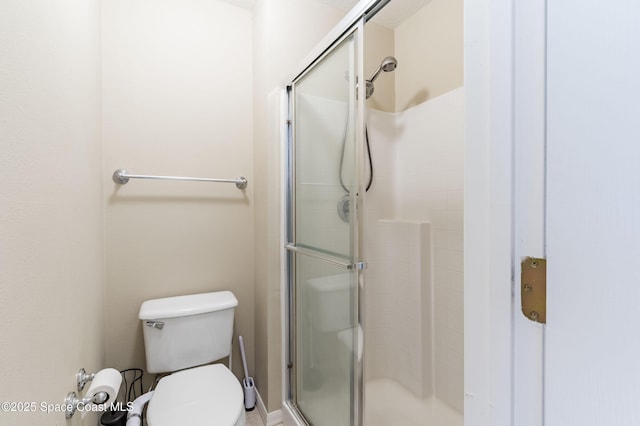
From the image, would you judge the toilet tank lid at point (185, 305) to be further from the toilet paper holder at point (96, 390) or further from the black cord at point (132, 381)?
the toilet paper holder at point (96, 390)

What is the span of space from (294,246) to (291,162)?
44 centimetres

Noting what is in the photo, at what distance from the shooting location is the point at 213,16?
1.70 metres

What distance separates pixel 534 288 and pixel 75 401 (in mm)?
1105

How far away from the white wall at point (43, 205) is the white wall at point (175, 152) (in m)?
0.43

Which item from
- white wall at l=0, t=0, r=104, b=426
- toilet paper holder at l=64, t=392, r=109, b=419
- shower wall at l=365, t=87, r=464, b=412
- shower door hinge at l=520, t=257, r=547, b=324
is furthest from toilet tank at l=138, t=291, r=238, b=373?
shower door hinge at l=520, t=257, r=547, b=324

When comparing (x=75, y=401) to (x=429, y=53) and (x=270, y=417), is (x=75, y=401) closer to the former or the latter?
(x=270, y=417)

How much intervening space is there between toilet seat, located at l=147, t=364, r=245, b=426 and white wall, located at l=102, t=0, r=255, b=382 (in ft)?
1.40

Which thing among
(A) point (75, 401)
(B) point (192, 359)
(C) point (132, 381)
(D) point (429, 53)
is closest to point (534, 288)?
(A) point (75, 401)

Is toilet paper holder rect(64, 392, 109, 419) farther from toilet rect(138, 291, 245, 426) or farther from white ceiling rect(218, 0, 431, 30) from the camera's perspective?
white ceiling rect(218, 0, 431, 30)

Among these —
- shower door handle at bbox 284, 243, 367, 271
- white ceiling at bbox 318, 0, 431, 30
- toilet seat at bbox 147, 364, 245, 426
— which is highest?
white ceiling at bbox 318, 0, 431, 30

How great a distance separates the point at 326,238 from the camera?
1271mm

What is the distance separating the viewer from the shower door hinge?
1.42 ft

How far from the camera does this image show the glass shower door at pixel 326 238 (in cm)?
109
